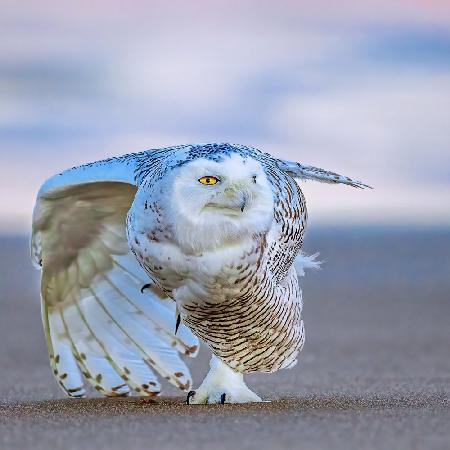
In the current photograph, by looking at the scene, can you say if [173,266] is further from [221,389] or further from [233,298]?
[221,389]

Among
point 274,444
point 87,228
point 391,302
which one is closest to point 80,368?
point 87,228

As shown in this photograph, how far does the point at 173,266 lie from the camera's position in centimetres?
525

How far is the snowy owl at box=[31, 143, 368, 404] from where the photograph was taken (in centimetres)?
511

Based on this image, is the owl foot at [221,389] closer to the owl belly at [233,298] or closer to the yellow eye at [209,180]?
the owl belly at [233,298]

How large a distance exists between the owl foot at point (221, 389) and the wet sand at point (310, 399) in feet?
0.40

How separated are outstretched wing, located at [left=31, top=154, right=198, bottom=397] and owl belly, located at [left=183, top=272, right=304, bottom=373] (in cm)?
103

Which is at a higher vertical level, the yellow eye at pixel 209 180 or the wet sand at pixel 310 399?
the yellow eye at pixel 209 180

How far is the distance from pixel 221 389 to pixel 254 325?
1.83 ft

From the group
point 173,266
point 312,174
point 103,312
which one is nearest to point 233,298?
point 173,266

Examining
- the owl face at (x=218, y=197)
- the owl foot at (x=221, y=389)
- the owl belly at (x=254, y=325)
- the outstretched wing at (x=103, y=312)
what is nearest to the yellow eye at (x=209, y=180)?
the owl face at (x=218, y=197)

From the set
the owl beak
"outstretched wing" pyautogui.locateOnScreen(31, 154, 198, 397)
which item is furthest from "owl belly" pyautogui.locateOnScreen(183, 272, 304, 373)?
"outstretched wing" pyautogui.locateOnScreen(31, 154, 198, 397)

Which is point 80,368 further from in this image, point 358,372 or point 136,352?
point 358,372

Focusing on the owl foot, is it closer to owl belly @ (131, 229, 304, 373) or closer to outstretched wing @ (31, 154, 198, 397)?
owl belly @ (131, 229, 304, 373)

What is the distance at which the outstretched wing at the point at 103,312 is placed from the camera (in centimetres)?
690
